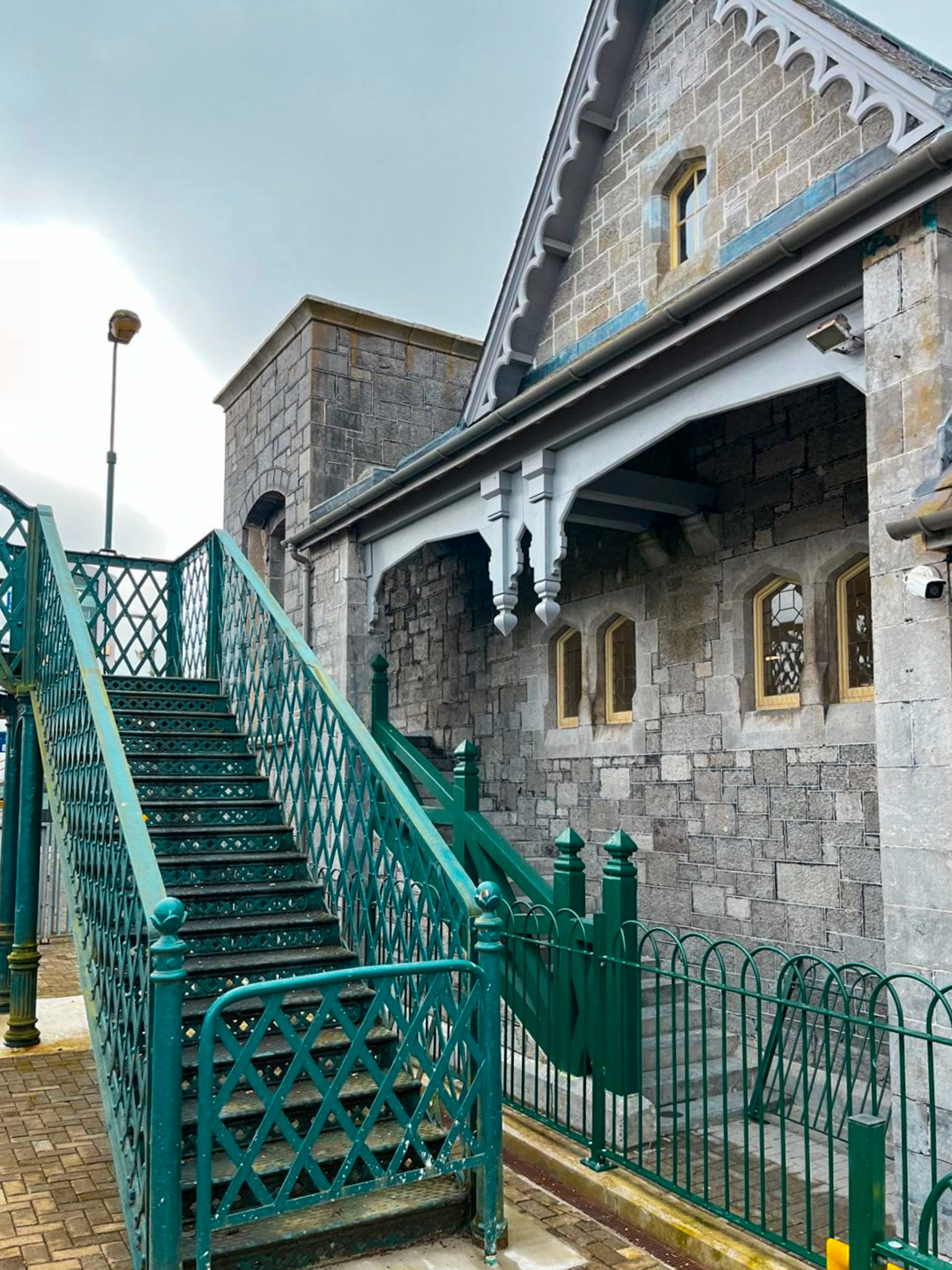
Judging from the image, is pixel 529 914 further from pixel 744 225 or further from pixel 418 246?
pixel 418 246

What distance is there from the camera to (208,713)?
7.20 metres

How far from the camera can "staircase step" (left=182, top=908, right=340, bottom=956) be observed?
5227 millimetres

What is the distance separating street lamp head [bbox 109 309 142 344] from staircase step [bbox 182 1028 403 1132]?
1114 centimetres

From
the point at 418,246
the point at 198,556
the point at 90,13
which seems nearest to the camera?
the point at 198,556

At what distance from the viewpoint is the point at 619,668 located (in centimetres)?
950

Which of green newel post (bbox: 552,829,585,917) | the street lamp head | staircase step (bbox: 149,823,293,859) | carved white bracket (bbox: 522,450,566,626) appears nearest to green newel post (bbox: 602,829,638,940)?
green newel post (bbox: 552,829,585,917)

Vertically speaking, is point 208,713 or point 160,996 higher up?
point 208,713

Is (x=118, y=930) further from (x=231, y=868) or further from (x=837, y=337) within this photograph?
(x=837, y=337)

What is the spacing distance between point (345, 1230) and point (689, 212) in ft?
23.0

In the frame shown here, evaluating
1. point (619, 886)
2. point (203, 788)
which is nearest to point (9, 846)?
point (203, 788)

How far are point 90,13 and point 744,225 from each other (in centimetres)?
948

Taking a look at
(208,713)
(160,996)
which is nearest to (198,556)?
(208,713)

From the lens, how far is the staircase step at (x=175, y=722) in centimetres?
680

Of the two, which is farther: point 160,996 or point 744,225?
point 744,225
